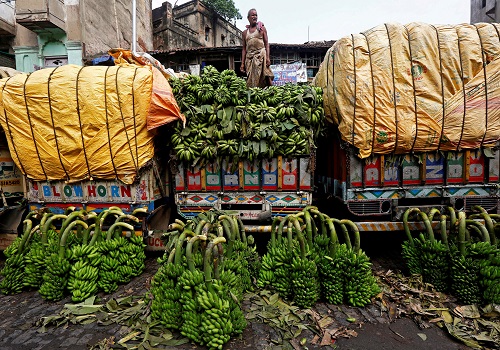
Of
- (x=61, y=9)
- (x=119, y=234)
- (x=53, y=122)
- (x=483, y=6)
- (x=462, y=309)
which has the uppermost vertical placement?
(x=483, y=6)

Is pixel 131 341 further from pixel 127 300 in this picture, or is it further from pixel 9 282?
pixel 9 282

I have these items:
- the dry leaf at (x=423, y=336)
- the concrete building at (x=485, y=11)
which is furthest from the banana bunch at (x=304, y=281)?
the concrete building at (x=485, y=11)

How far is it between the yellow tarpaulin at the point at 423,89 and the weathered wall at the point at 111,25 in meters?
12.7

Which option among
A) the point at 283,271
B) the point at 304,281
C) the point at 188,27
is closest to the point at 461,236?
the point at 304,281

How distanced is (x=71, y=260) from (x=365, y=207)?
13.8ft

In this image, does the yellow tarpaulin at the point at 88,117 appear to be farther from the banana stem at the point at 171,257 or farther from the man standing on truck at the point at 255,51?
the man standing on truck at the point at 255,51

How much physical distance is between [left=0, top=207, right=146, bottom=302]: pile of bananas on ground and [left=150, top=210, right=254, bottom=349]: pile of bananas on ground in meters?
1.18

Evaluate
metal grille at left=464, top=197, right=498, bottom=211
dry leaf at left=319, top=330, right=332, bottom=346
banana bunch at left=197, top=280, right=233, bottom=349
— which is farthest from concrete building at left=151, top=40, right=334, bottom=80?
dry leaf at left=319, top=330, right=332, bottom=346

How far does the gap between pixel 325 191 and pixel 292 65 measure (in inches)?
372

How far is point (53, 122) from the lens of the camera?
420cm

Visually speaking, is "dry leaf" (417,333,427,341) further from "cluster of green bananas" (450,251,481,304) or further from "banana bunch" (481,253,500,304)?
"banana bunch" (481,253,500,304)

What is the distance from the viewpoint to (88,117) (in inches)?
164

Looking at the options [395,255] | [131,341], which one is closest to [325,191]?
[395,255]

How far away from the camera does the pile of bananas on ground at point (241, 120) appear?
4.26m
